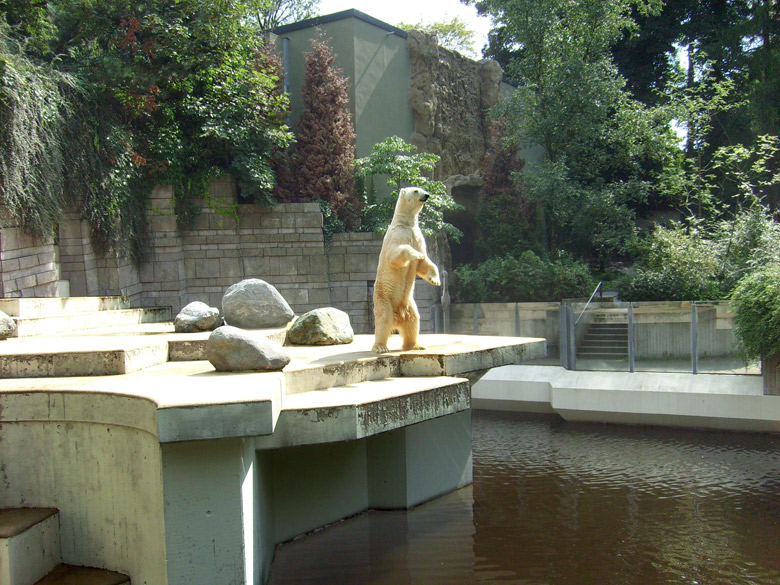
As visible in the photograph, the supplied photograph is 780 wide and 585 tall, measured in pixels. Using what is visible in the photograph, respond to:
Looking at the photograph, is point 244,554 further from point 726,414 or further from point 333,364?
point 726,414

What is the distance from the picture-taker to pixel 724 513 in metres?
6.79

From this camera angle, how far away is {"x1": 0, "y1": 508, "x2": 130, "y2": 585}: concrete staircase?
4.34 meters

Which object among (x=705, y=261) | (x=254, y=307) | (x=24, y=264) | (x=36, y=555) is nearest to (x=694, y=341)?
(x=705, y=261)

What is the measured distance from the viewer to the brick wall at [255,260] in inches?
508

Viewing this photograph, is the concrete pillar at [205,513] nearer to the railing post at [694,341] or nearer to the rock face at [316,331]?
the rock face at [316,331]

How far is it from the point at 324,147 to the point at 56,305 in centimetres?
653

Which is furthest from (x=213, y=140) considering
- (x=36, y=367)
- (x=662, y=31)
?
(x=662, y=31)

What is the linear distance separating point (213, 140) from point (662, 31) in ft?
39.5

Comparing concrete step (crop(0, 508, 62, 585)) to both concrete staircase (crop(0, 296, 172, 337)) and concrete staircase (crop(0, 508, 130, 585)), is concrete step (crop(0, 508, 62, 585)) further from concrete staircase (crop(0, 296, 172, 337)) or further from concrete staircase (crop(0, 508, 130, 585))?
concrete staircase (crop(0, 296, 172, 337))

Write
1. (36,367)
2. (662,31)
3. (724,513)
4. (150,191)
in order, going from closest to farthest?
(36,367)
(724,513)
(150,191)
(662,31)

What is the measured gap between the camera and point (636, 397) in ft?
34.7

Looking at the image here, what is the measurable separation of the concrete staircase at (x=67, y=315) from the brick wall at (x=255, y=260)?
2.38m

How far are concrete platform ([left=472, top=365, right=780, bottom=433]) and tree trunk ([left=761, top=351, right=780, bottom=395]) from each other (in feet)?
0.42

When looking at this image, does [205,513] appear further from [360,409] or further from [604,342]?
[604,342]
